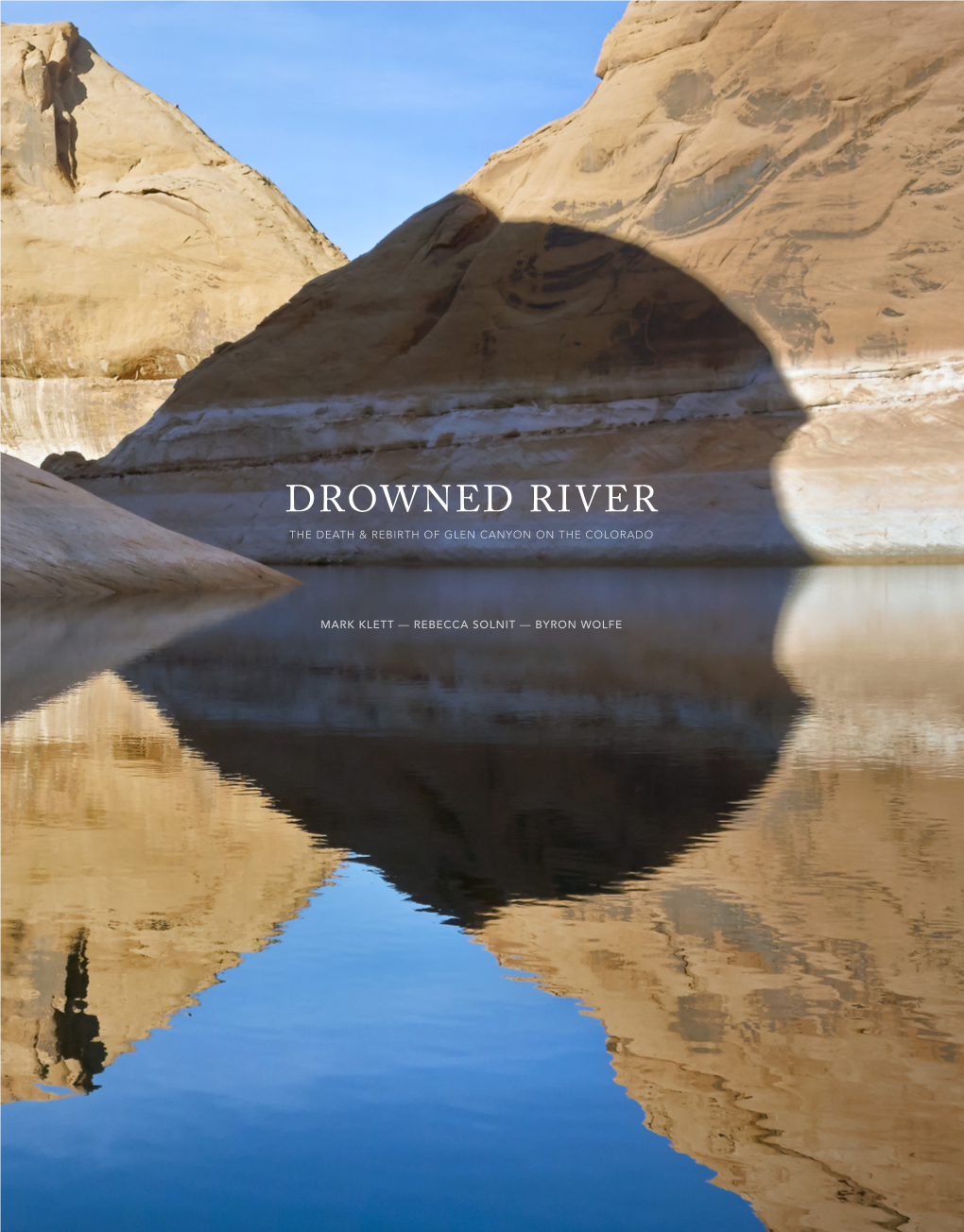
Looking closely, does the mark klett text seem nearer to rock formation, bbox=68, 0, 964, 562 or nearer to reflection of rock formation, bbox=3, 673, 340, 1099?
rock formation, bbox=68, 0, 964, 562

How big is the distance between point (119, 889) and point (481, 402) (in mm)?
19996

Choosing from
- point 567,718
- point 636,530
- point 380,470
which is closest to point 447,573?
point 636,530

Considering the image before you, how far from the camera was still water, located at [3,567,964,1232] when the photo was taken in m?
1.15

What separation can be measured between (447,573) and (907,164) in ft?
34.7

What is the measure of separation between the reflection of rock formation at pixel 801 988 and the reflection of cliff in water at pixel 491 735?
0.55 feet

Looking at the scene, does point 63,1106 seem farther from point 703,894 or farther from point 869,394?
point 869,394

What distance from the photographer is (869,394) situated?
18.4m

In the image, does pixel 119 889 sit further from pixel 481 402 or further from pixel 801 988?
pixel 481 402

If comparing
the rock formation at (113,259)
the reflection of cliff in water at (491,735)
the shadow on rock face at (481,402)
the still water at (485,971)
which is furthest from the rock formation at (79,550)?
the rock formation at (113,259)

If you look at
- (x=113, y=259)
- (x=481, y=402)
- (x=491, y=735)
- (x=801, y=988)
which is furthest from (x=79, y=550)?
(x=113, y=259)

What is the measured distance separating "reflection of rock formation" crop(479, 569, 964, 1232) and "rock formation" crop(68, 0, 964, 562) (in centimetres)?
1479

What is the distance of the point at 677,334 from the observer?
67.8 feet

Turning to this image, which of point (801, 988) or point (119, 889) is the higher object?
point (119, 889)

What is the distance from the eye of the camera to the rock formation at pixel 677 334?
703 inches
